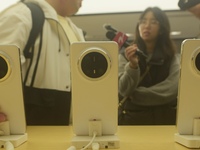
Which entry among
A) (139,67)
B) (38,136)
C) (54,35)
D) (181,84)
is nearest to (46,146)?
(38,136)

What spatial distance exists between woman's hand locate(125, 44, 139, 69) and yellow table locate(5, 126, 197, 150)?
0.27 m

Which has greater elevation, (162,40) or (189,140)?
(162,40)

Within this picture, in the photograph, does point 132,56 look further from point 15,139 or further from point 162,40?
point 15,139

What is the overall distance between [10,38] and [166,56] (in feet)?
2.04

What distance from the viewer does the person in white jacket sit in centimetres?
80

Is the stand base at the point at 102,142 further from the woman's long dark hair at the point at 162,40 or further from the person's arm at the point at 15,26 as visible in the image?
the woman's long dark hair at the point at 162,40

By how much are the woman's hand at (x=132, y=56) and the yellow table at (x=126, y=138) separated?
0.27 metres

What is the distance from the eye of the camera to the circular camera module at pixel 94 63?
574mm

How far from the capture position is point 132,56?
91cm

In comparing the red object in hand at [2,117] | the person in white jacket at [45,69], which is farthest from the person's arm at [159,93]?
the red object in hand at [2,117]

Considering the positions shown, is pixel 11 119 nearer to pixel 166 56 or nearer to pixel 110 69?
pixel 110 69

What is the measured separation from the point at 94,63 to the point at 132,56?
357 millimetres

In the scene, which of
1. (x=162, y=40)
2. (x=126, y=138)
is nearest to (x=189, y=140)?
(x=126, y=138)

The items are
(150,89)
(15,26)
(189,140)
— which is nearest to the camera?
(189,140)
